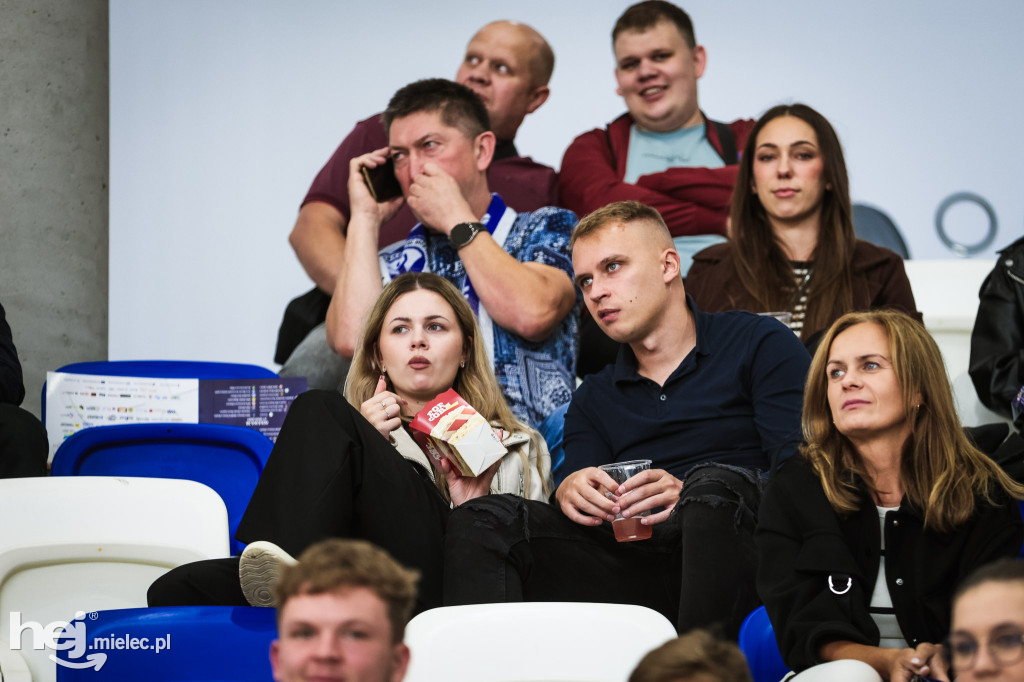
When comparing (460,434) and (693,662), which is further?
(460,434)

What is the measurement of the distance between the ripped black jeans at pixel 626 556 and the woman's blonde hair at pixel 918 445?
0.16 metres

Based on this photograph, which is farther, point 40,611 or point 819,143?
point 819,143

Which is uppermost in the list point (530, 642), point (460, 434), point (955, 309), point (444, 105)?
point (444, 105)

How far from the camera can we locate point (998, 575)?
1.42m

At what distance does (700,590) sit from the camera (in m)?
1.95

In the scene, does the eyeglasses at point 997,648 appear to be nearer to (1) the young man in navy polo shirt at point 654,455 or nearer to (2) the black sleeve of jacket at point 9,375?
(1) the young man in navy polo shirt at point 654,455

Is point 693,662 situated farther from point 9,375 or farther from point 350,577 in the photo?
point 9,375

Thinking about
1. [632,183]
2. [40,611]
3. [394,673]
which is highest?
[632,183]

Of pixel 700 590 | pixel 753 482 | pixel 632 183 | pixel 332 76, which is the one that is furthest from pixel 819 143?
pixel 332 76

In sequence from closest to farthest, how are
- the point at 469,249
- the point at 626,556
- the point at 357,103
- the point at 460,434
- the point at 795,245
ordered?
the point at 626,556
the point at 460,434
the point at 469,249
the point at 795,245
the point at 357,103

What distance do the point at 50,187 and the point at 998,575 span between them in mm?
3080

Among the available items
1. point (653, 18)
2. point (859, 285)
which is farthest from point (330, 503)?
point (653, 18)

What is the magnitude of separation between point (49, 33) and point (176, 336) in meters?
1.19

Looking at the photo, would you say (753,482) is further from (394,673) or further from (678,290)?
(394,673)
